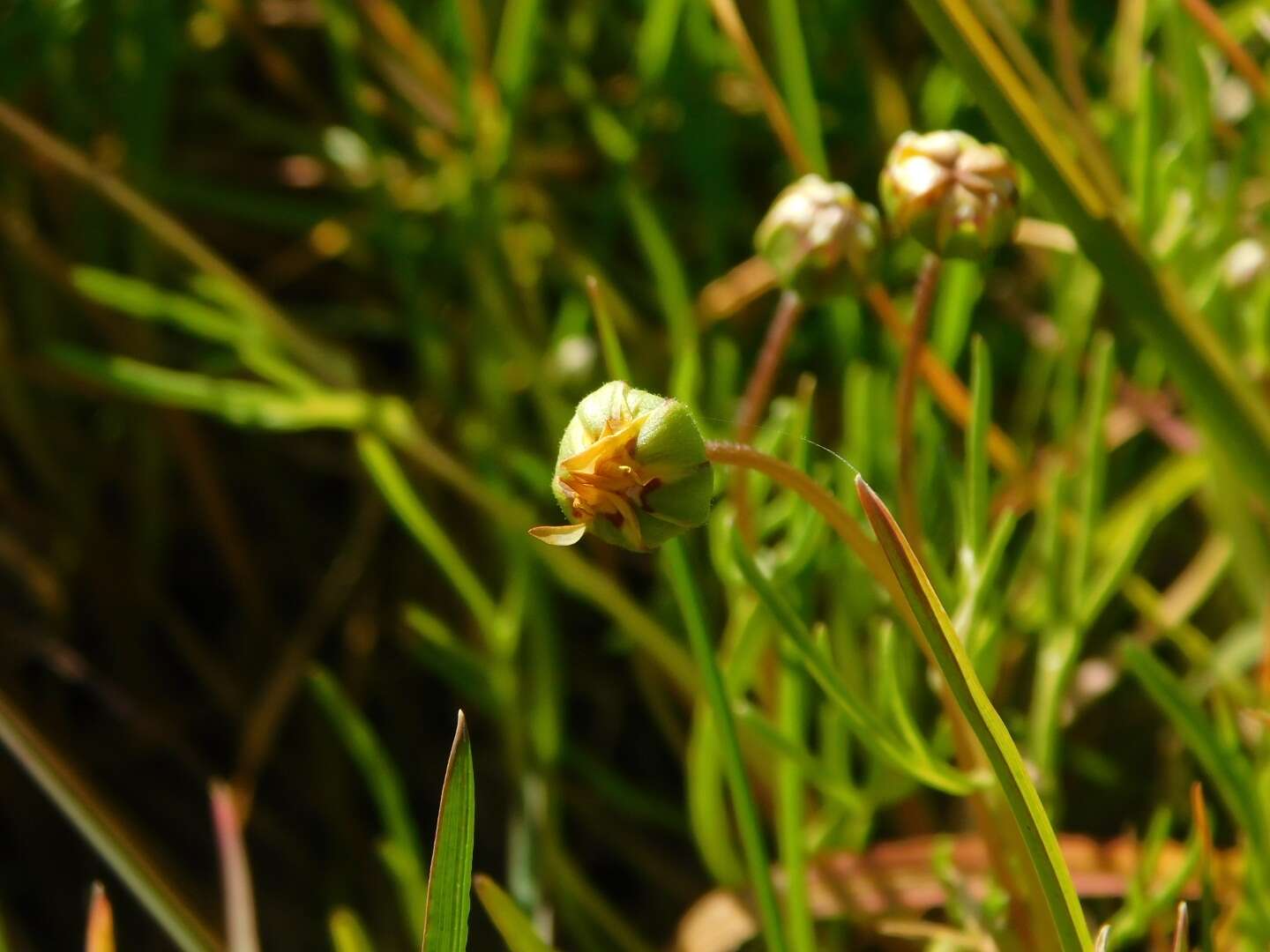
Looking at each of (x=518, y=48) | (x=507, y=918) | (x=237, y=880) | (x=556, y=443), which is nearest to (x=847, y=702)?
(x=507, y=918)

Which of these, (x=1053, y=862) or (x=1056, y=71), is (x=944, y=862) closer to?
(x=1053, y=862)

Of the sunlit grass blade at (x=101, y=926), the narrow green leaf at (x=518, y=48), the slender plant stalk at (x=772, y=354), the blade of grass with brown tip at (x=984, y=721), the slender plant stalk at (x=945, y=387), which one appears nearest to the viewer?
the blade of grass with brown tip at (x=984, y=721)

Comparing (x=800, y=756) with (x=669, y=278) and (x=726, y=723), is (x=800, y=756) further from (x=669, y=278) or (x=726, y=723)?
(x=669, y=278)

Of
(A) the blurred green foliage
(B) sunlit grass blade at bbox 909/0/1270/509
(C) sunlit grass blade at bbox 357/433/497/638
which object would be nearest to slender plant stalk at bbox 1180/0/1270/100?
(A) the blurred green foliage

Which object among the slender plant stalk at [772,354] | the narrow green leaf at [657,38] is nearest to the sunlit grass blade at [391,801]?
the slender plant stalk at [772,354]

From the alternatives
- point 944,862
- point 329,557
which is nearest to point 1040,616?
point 944,862

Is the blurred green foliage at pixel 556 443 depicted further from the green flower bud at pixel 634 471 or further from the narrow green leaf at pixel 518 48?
the green flower bud at pixel 634 471

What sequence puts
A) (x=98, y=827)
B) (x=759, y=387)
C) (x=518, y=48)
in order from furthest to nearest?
1. (x=518, y=48)
2. (x=759, y=387)
3. (x=98, y=827)
